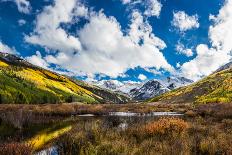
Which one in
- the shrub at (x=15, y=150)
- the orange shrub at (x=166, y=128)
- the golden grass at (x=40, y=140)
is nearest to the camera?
the shrub at (x=15, y=150)

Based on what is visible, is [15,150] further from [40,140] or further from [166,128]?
[166,128]

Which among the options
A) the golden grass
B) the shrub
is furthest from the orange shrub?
the shrub

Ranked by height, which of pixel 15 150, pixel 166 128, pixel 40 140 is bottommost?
pixel 15 150

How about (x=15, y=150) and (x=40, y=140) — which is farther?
(x=40, y=140)

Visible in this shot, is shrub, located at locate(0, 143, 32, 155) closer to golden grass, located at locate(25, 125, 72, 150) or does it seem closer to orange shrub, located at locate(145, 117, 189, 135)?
golden grass, located at locate(25, 125, 72, 150)

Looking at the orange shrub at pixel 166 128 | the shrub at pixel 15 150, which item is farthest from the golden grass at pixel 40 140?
the orange shrub at pixel 166 128

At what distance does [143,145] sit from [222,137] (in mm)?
4962

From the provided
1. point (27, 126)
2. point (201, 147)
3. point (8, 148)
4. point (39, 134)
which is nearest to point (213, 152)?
point (201, 147)

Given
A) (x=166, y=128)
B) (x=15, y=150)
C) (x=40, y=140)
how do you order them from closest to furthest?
(x=15, y=150), (x=166, y=128), (x=40, y=140)

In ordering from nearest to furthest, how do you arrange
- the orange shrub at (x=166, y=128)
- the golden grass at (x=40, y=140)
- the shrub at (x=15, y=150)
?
the shrub at (x=15, y=150) < the golden grass at (x=40, y=140) < the orange shrub at (x=166, y=128)

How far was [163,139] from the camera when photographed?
19.6 metres

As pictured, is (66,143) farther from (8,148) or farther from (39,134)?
(39,134)

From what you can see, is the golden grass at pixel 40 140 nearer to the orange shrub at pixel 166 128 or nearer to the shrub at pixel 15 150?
the shrub at pixel 15 150

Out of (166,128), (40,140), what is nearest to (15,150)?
(40,140)
